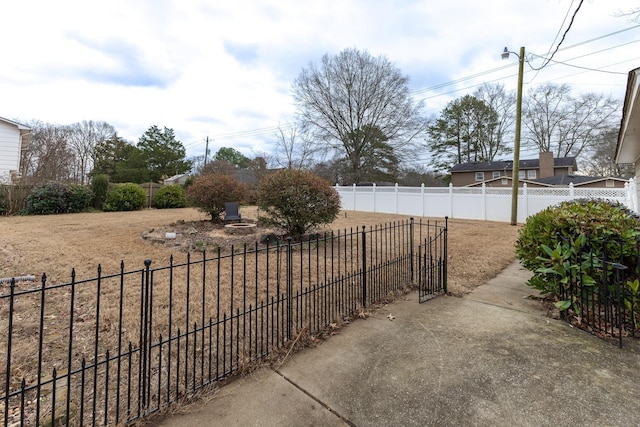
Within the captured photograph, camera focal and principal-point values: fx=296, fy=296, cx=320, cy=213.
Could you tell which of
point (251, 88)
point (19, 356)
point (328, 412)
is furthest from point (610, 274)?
point (251, 88)

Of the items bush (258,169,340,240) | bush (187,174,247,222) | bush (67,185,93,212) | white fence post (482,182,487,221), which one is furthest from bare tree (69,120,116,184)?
white fence post (482,182,487,221)

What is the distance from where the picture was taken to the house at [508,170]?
25844 millimetres

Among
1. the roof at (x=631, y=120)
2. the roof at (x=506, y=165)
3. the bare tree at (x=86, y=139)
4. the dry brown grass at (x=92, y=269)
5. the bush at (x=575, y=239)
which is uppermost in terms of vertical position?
the bare tree at (x=86, y=139)

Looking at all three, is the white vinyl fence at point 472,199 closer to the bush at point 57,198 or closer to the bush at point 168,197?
the bush at point 168,197

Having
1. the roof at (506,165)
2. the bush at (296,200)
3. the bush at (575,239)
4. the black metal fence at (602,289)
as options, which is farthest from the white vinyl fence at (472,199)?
the roof at (506,165)

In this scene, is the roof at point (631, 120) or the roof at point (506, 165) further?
the roof at point (506, 165)

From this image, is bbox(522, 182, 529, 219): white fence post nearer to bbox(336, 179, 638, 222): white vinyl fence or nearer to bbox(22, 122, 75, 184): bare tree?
bbox(336, 179, 638, 222): white vinyl fence

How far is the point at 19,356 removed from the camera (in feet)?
8.26

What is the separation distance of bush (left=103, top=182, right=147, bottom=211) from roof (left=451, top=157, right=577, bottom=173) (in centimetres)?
2814

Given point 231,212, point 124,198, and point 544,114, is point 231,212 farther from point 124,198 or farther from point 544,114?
point 544,114

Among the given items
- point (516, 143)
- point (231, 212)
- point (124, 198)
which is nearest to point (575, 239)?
point (231, 212)

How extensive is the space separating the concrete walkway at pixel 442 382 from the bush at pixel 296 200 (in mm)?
4071

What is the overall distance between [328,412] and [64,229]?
35.7 ft

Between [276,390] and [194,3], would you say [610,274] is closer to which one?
[276,390]
